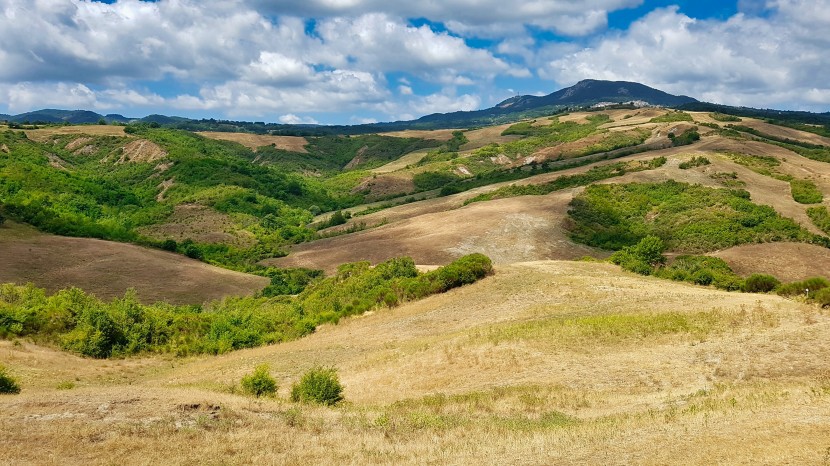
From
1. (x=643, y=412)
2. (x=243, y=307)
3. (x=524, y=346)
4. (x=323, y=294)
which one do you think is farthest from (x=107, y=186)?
(x=643, y=412)

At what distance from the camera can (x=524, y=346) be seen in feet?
85.3

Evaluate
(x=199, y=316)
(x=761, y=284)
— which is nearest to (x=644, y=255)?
(x=761, y=284)

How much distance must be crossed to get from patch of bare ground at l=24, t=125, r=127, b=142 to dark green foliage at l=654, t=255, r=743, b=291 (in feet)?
526

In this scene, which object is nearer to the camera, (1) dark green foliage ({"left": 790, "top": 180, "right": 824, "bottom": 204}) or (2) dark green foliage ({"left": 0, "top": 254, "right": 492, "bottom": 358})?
(2) dark green foliage ({"left": 0, "top": 254, "right": 492, "bottom": 358})

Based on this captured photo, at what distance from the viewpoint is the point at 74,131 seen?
167m

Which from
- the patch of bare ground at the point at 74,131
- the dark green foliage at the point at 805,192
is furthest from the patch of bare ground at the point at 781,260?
the patch of bare ground at the point at 74,131

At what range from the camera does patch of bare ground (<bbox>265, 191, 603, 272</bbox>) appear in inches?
2687

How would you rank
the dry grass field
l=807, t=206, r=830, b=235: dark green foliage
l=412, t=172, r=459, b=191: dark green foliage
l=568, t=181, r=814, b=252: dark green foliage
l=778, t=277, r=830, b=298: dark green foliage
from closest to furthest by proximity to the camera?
the dry grass field < l=778, t=277, r=830, b=298: dark green foliage < l=568, t=181, r=814, b=252: dark green foliage < l=807, t=206, r=830, b=235: dark green foliage < l=412, t=172, r=459, b=191: dark green foliage

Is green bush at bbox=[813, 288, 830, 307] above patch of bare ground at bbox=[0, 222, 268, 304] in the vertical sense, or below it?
above

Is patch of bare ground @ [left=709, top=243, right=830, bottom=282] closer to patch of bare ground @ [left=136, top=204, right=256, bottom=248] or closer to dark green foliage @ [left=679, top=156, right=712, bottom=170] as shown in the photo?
dark green foliage @ [left=679, top=156, right=712, bottom=170]

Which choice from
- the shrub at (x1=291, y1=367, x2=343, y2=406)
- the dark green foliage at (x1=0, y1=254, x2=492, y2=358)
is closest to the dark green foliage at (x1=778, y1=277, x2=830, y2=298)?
the dark green foliage at (x1=0, y1=254, x2=492, y2=358)

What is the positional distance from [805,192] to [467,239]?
162ft

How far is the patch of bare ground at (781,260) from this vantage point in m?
55.5

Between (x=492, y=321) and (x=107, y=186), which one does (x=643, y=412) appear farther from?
(x=107, y=186)
